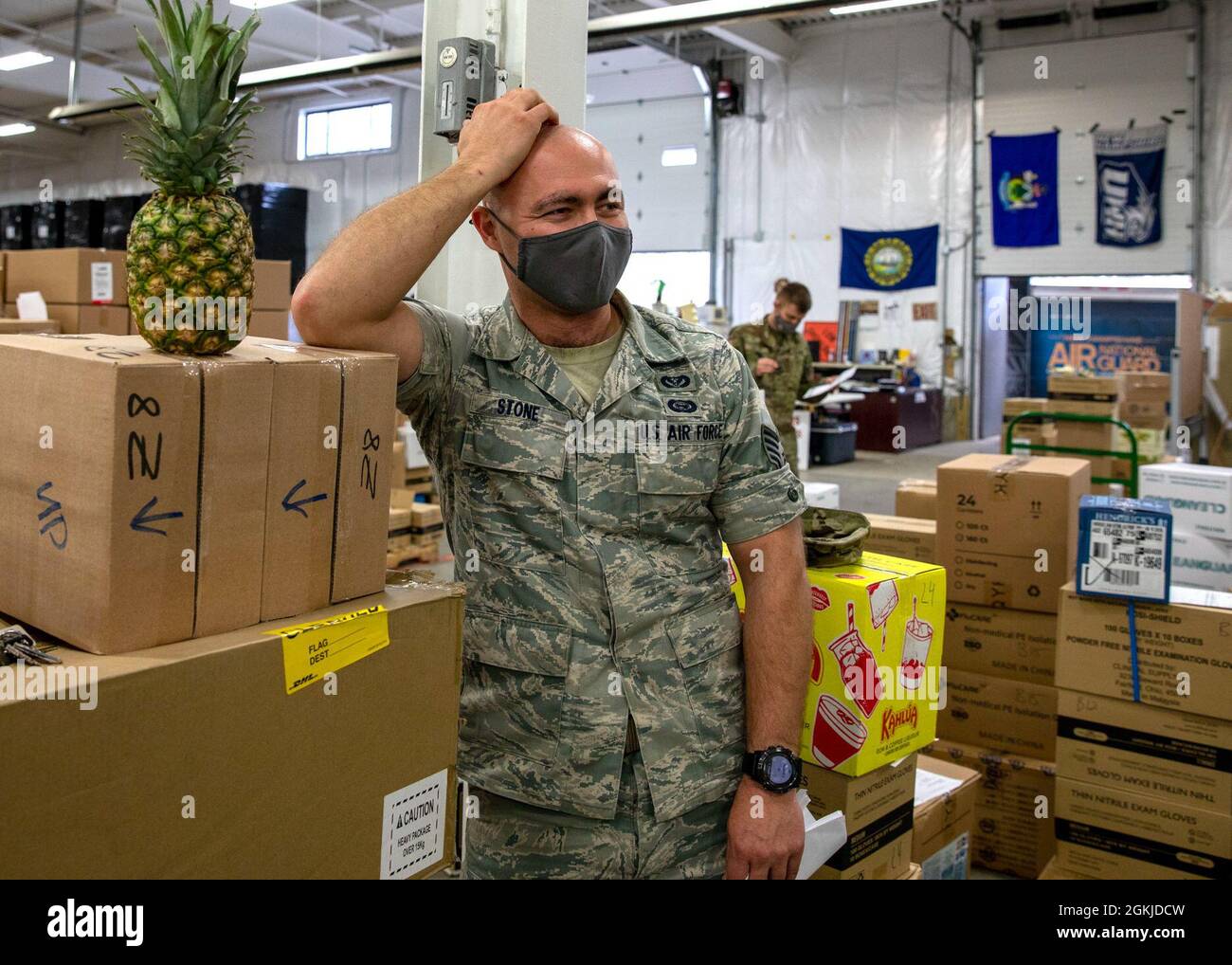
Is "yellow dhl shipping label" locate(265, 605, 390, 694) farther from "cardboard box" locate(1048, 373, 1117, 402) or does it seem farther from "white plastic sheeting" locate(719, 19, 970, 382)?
"white plastic sheeting" locate(719, 19, 970, 382)

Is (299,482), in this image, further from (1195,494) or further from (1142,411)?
(1142,411)

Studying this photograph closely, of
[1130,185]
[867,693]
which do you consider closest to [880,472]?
[1130,185]

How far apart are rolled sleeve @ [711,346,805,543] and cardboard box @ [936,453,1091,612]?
182cm

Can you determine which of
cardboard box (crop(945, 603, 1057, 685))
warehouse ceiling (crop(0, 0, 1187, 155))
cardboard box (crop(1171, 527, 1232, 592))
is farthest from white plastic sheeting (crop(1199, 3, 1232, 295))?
cardboard box (crop(945, 603, 1057, 685))

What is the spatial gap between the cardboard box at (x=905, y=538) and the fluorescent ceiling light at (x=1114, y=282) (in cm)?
829

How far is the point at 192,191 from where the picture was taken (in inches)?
48.9

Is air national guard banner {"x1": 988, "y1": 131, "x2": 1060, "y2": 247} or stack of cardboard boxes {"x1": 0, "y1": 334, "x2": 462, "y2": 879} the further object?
air national guard banner {"x1": 988, "y1": 131, "x2": 1060, "y2": 247}

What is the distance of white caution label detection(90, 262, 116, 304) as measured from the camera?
4973mm

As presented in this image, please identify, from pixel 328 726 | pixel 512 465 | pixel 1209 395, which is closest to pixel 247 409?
pixel 328 726

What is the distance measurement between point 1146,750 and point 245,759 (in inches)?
97.7

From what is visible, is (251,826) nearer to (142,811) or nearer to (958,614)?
(142,811)

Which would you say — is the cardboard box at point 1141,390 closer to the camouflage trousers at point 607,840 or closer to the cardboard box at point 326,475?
the camouflage trousers at point 607,840

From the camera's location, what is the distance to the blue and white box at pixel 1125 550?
262cm

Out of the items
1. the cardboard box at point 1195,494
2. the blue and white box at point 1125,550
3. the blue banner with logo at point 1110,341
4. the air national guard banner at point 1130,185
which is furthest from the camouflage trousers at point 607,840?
the blue banner with logo at point 1110,341
